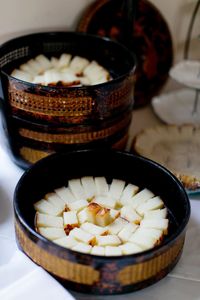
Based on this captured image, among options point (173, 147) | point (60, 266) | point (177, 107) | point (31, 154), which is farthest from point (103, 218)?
point (177, 107)

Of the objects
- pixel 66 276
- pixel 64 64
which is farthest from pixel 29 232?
pixel 64 64

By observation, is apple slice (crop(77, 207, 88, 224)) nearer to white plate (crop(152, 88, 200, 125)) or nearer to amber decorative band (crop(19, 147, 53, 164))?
amber decorative band (crop(19, 147, 53, 164))

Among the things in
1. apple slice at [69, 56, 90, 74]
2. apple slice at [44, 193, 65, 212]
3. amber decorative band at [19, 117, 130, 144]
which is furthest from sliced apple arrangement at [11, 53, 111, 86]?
apple slice at [44, 193, 65, 212]

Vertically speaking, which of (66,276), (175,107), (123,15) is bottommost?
(175,107)

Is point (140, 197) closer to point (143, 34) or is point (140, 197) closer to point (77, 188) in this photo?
point (77, 188)

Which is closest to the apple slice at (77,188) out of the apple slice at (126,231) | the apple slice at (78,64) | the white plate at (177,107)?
the apple slice at (126,231)

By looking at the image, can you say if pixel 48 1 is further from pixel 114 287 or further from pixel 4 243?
pixel 114 287
